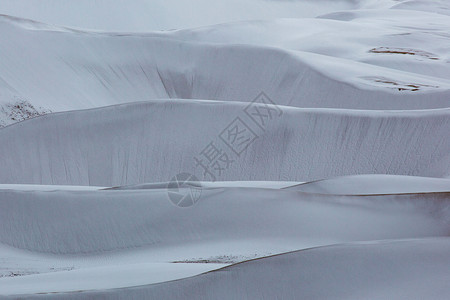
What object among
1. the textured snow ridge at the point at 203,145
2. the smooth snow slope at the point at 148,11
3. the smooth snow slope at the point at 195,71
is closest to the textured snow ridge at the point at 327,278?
the textured snow ridge at the point at 203,145

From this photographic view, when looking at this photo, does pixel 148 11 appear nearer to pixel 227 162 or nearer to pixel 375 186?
pixel 227 162

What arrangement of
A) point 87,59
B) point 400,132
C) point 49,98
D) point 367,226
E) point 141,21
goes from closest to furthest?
point 367,226, point 400,132, point 49,98, point 87,59, point 141,21

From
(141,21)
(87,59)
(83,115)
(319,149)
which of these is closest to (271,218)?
(319,149)

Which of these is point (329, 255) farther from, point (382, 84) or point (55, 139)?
point (382, 84)

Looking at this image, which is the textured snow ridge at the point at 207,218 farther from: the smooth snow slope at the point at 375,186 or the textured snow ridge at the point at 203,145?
the textured snow ridge at the point at 203,145

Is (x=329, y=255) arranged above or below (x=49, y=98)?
below

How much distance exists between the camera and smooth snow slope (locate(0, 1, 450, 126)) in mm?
1797

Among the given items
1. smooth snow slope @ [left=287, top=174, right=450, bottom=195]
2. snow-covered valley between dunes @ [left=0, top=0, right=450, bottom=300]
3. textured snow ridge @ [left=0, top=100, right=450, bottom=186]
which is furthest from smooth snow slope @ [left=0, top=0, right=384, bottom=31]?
smooth snow slope @ [left=287, top=174, right=450, bottom=195]

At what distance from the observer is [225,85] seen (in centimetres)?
204

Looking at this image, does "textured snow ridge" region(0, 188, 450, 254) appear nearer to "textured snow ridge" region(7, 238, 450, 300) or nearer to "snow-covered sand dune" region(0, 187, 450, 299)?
"snow-covered sand dune" region(0, 187, 450, 299)

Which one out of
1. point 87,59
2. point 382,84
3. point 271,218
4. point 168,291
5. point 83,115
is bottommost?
point 168,291

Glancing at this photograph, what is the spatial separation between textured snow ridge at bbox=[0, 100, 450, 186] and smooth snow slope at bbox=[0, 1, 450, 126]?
0.25 metres

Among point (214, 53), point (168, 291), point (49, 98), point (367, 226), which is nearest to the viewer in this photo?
point (168, 291)

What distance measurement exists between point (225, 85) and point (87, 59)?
1.45ft
